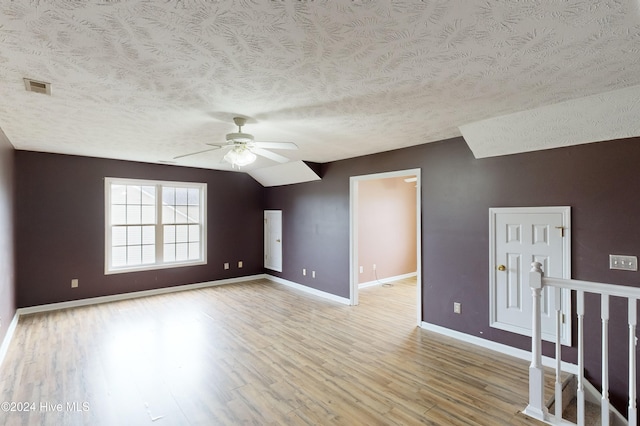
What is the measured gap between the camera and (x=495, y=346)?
3555mm

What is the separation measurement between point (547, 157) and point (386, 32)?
2.53 metres

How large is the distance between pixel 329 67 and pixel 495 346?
11.4 ft

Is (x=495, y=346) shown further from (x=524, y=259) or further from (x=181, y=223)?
(x=181, y=223)

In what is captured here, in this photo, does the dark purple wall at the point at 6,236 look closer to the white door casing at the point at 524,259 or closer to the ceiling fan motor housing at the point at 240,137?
the ceiling fan motor housing at the point at 240,137

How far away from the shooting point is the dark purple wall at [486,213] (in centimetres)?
280

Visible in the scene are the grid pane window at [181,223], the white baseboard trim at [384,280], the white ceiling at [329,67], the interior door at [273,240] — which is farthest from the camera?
the interior door at [273,240]

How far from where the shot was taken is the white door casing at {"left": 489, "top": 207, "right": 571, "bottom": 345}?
10.3 ft

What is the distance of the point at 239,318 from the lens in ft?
15.0

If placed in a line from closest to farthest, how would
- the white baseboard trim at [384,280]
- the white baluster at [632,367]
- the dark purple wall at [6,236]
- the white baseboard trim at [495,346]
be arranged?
the white baluster at [632,367] → the white baseboard trim at [495,346] → the dark purple wall at [6,236] → the white baseboard trim at [384,280]

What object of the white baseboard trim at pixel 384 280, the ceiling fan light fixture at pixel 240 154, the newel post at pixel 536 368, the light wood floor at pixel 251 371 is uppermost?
the ceiling fan light fixture at pixel 240 154

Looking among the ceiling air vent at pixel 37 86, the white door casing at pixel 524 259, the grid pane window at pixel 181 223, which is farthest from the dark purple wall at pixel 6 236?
the white door casing at pixel 524 259

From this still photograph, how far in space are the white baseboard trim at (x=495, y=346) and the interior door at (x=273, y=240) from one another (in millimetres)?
3705

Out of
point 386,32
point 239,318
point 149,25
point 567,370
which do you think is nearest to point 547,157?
point 567,370

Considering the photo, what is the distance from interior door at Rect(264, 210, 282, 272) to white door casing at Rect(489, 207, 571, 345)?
14.7 feet
